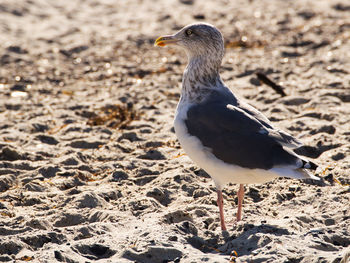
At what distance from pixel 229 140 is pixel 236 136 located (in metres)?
0.06

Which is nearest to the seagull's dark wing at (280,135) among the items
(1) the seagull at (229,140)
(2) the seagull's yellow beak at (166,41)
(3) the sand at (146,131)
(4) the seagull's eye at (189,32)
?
(1) the seagull at (229,140)

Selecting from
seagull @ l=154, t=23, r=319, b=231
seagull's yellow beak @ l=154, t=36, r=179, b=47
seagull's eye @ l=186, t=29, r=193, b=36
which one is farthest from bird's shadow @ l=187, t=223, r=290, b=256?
seagull's yellow beak @ l=154, t=36, r=179, b=47

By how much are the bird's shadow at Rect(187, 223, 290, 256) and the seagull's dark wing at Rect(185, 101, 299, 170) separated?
47cm

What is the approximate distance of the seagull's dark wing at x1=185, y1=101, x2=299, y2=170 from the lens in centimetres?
465

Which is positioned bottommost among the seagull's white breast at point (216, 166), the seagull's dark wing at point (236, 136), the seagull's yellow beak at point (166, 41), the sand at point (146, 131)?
the sand at point (146, 131)

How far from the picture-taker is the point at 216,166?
192 inches

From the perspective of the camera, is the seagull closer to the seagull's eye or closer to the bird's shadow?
the bird's shadow

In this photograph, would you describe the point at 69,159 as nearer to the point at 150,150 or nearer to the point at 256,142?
the point at 150,150

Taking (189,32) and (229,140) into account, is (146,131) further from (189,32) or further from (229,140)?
(229,140)

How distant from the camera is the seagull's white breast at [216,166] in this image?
15.6 feet

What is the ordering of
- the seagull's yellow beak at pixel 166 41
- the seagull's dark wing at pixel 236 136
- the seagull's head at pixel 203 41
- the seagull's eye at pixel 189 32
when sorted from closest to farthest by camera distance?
the seagull's dark wing at pixel 236 136, the seagull's head at pixel 203 41, the seagull's eye at pixel 189 32, the seagull's yellow beak at pixel 166 41

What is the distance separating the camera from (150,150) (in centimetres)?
668

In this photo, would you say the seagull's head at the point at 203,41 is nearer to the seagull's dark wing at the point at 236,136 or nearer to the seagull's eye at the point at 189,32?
the seagull's eye at the point at 189,32

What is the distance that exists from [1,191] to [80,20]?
6.78 meters
